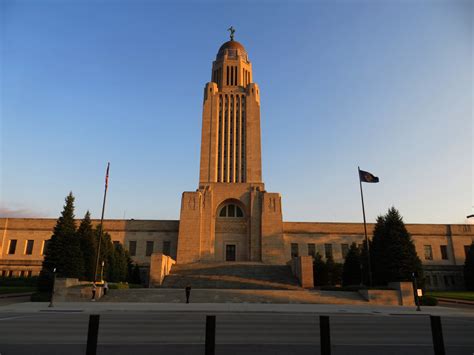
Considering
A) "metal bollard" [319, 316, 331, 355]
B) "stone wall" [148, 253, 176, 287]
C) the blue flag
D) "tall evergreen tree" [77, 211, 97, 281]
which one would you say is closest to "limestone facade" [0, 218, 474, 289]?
"stone wall" [148, 253, 176, 287]

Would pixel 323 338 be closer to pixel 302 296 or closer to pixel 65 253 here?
pixel 302 296

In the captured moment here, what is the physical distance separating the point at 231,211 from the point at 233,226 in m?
2.22

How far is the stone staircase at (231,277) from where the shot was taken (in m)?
31.8

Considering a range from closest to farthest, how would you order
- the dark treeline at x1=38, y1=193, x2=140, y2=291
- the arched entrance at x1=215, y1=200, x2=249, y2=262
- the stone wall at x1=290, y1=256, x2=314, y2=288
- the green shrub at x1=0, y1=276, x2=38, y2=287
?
1. the dark treeline at x1=38, y1=193, x2=140, y2=291
2. the stone wall at x1=290, y1=256, x2=314, y2=288
3. the green shrub at x1=0, y1=276, x2=38, y2=287
4. the arched entrance at x1=215, y1=200, x2=249, y2=262

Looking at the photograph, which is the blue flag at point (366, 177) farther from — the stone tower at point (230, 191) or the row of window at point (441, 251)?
the row of window at point (441, 251)

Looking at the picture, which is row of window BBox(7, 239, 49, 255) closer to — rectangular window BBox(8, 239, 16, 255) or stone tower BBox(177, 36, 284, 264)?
rectangular window BBox(8, 239, 16, 255)


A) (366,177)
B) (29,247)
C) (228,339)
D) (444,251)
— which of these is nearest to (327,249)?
(444,251)

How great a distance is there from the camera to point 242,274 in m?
36.1

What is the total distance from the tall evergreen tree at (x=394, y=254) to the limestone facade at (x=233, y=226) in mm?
17395

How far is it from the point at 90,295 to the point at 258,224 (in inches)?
1014

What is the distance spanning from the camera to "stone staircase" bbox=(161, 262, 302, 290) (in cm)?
3183

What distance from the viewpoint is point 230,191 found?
47312 millimetres

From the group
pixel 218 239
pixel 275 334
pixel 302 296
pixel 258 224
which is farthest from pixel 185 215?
pixel 275 334

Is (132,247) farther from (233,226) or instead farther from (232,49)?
(232,49)
